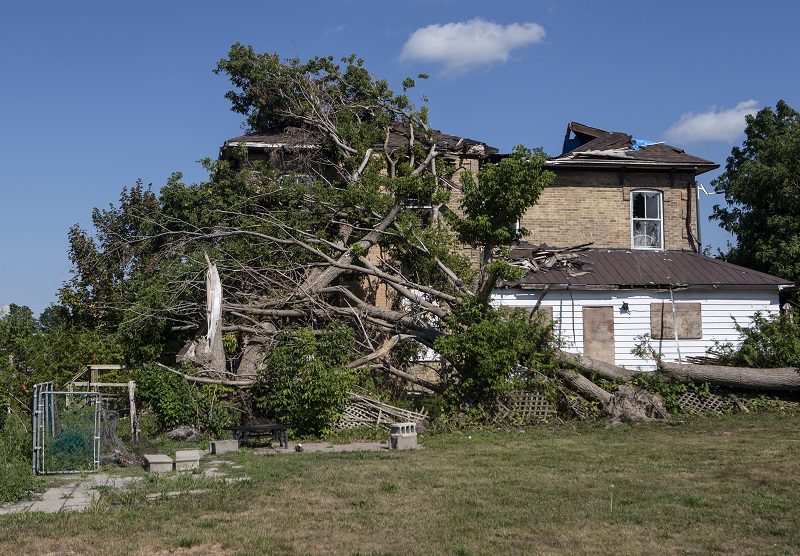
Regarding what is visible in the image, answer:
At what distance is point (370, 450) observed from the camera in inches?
550

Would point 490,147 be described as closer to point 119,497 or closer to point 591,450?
point 591,450

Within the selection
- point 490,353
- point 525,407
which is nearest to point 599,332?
point 525,407

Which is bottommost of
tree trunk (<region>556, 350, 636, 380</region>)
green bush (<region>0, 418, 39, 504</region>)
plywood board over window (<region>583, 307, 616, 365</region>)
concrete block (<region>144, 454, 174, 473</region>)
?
concrete block (<region>144, 454, 174, 473</region>)

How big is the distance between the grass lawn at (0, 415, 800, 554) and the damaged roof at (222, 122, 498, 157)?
1085cm

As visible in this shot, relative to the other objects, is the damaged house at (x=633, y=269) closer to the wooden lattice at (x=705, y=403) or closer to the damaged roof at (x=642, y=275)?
the damaged roof at (x=642, y=275)

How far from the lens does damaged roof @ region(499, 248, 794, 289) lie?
21844 mm

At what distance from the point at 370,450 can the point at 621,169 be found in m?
13.9

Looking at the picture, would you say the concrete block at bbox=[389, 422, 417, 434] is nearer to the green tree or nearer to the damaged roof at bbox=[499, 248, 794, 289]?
the damaged roof at bbox=[499, 248, 794, 289]

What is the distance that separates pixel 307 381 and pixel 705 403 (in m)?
8.04

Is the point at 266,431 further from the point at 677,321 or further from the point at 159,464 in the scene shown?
the point at 677,321

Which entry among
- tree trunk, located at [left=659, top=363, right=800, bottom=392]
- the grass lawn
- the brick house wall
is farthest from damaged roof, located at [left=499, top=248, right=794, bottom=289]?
the grass lawn

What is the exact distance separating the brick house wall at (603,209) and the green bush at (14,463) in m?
14.8

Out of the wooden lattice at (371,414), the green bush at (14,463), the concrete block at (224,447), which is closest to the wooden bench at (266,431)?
the concrete block at (224,447)

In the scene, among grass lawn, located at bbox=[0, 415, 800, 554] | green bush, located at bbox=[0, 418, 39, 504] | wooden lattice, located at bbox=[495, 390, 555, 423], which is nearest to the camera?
grass lawn, located at bbox=[0, 415, 800, 554]
